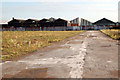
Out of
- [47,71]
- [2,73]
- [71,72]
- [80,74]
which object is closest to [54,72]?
[47,71]

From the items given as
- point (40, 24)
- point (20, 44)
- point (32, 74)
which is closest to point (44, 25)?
point (40, 24)

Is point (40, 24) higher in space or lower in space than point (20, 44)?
higher

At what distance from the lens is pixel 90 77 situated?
13.9ft

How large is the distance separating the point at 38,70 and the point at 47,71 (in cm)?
39

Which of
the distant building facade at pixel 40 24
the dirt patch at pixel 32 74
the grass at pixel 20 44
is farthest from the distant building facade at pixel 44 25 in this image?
the dirt patch at pixel 32 74

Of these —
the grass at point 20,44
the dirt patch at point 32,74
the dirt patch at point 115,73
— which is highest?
the grass at point 20,44

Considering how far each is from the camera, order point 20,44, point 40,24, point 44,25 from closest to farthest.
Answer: point 20,44, point 44,25, point 40,24

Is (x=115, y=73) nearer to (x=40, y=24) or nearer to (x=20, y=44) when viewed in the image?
(x=20, y=44)

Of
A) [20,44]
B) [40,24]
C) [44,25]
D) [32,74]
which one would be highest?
[40,24]

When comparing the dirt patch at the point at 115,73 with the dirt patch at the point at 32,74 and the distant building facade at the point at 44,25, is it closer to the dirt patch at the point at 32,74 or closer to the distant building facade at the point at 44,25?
the dirt patch at the point at 32,74

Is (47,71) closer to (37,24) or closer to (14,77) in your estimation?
(14,77)

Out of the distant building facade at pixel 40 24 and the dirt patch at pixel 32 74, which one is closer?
the dirt patch at pixel 32 74

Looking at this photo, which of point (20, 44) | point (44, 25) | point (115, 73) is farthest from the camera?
point (44, 25)

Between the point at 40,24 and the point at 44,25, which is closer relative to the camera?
the point at 44,25
